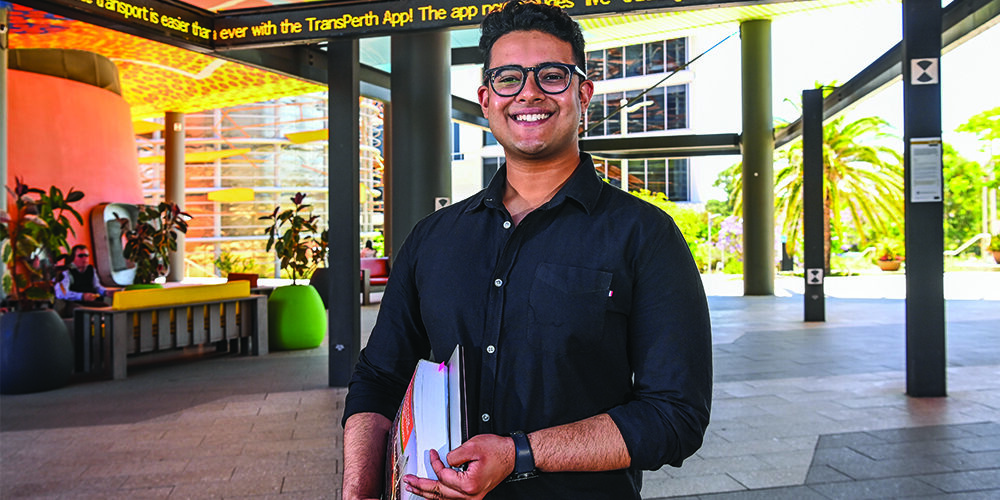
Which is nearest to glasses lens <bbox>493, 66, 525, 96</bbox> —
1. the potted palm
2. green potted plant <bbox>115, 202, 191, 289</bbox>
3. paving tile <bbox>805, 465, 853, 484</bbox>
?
paving tile <bbox>805, 465, 853, 484</bbox>

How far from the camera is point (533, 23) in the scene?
1688mm

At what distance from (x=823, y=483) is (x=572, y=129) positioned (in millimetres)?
3809

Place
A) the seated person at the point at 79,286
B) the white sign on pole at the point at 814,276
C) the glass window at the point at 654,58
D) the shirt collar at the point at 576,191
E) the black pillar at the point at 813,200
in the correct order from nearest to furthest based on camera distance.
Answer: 1. the shirt collar at the point at 576,191
2. the seated person at the point at 79,286
3. the black pillar at the point at 813,200
4. the white sign on pole at the point at 814,276
5. the glass window at the point at 654,58

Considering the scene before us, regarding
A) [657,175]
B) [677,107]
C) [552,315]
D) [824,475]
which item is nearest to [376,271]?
[824,475]

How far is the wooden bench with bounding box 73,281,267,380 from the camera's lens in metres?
9.02

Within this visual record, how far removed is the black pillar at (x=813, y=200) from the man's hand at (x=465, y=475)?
12528mm

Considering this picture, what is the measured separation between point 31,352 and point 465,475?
8283mm

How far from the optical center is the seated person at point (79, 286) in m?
11.8

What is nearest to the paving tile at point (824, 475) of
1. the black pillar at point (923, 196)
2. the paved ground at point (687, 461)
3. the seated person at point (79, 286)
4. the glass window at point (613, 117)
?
the paved ground at point (687, 461)

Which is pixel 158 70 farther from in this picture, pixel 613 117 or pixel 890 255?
pixel 613 117

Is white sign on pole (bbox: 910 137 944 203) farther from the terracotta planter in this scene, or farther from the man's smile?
the terracotta planter

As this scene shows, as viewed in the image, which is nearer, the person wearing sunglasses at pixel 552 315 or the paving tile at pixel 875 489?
the person wearing sunglasses at pixel 552 315

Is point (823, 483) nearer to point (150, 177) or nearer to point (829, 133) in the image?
point (829, 133)

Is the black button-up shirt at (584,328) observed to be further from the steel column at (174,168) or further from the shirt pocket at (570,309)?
the steel column at (174,168)
